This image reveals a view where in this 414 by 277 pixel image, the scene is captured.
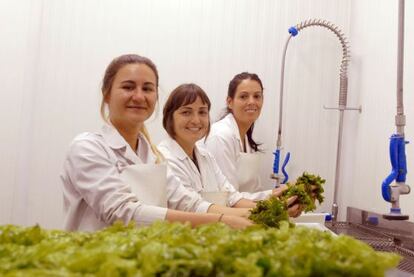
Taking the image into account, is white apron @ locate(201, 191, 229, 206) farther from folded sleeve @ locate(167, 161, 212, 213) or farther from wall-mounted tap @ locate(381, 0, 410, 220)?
wall-mounted tap @ locate(381, 0, 410, 220)

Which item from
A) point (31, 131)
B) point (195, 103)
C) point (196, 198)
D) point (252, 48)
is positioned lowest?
point (196, 198)

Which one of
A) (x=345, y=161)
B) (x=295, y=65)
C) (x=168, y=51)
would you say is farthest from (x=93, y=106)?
(x=345, y=161)

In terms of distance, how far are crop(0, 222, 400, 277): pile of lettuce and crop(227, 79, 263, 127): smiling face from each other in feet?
5.29

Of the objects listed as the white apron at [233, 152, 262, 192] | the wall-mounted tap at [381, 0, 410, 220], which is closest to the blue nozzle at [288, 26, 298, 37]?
the white apron at [233, 152, 262, 192]

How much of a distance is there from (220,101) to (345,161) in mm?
747

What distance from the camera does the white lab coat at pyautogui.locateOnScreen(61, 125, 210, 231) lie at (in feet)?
3.74

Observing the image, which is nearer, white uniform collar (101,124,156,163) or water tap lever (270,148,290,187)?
white uniform collar (101,124,156,163)

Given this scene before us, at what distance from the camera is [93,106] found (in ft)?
7.34

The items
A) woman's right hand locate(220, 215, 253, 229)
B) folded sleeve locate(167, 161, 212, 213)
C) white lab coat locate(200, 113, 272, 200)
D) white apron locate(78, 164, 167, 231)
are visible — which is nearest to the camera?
woman's right hand locate(220, 215, 253, 229)

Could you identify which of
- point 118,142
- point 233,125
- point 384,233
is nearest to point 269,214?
point 118,142

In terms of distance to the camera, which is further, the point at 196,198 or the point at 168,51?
the point at 168,51

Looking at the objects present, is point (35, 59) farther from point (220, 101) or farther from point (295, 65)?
point (295, 65)

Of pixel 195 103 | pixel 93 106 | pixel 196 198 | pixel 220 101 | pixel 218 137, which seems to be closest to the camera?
pixel 196 198

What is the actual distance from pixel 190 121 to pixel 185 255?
1265 mm
